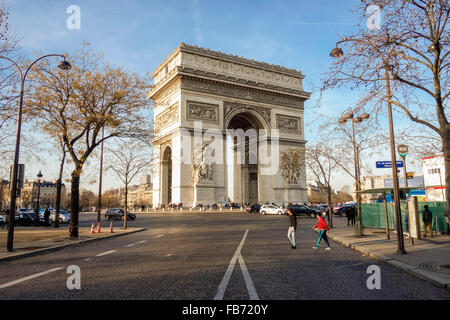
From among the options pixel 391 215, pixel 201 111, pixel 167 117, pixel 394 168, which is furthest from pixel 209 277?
pixel 167 117

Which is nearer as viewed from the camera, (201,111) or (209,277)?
(209,277)

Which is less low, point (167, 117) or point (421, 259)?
point (167, 117)

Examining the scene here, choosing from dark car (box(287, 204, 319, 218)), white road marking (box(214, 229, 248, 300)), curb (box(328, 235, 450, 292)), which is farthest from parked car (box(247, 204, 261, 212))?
white road marking (box(214, 229, 248, 300))

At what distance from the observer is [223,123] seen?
156 feet

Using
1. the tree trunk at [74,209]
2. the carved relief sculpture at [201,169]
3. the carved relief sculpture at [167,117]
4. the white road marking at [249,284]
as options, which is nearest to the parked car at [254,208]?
the carved relief sculpture at [201,169]

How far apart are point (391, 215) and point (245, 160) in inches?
1404

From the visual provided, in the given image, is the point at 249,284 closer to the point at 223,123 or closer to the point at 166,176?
the point at 223,123

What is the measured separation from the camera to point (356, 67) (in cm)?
960

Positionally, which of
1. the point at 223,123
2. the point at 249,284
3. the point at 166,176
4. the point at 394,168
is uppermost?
the point at 223,123

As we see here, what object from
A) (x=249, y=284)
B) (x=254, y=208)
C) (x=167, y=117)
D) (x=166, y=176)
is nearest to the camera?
(x=249, y=284)

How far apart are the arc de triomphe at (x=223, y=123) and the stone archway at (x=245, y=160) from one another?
0.52 feet

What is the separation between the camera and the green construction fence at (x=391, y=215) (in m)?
17.3

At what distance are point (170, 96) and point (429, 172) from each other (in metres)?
35.7
